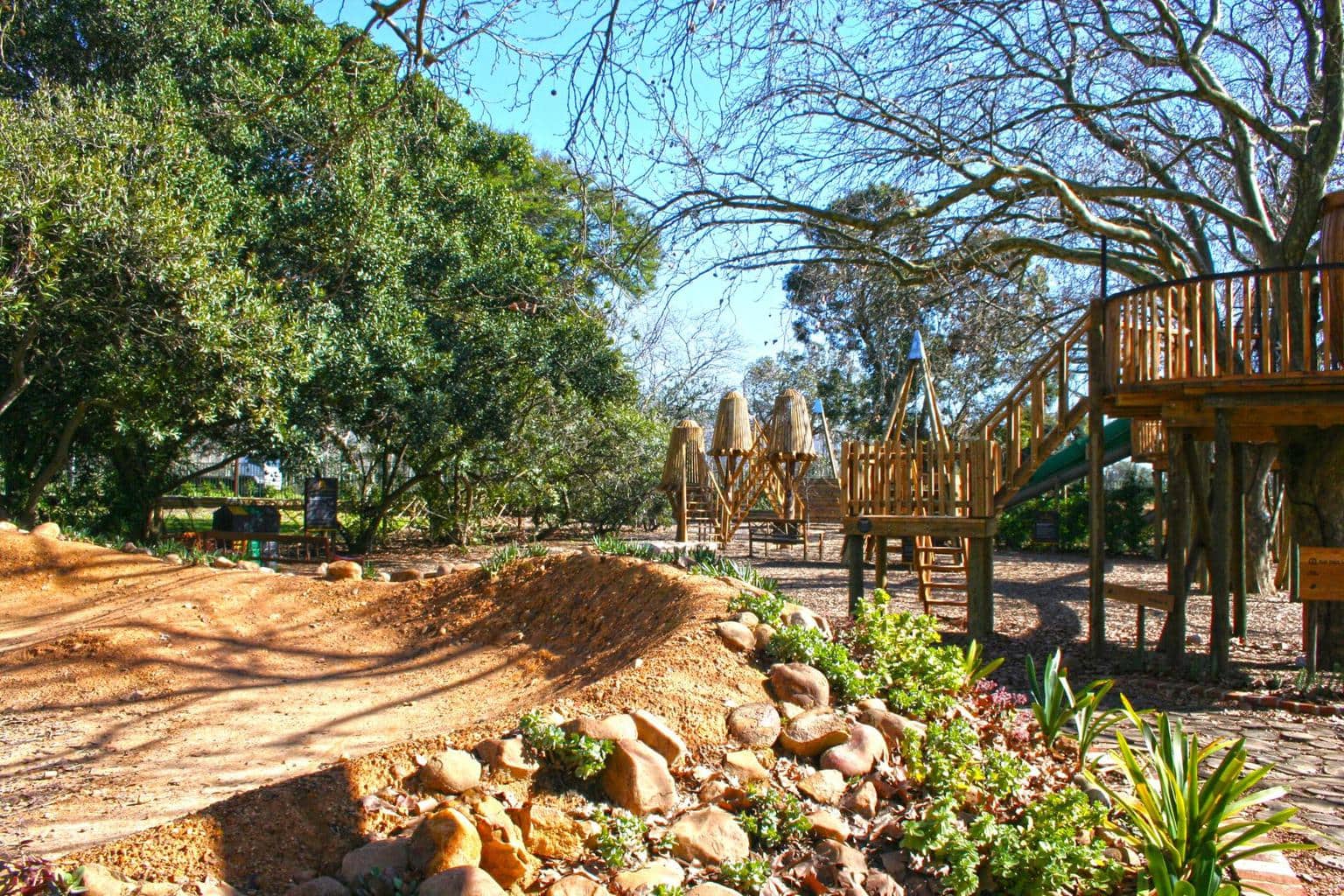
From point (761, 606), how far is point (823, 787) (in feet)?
4.85

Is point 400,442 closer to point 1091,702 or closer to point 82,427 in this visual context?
point 82,427

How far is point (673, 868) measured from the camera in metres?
3.41

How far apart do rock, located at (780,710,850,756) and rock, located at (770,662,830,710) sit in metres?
0.21

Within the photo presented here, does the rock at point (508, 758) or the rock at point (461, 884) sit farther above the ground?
the rock at point (508, 758)

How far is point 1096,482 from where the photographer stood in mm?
8664

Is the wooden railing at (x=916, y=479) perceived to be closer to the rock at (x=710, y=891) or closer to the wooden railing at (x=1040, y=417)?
the wooden railing at (x=1040, y=417)

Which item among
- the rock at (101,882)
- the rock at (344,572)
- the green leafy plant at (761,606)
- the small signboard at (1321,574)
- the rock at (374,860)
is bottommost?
the rock at (374,860)

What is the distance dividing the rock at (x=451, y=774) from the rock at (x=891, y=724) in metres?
1.89

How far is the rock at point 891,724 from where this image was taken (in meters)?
4.53

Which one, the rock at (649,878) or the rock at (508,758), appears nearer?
the rock at (649,878)

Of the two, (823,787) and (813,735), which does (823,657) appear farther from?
(823,787)

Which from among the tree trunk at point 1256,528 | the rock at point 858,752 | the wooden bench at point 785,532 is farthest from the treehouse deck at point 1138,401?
the wooden bench at point 785,532

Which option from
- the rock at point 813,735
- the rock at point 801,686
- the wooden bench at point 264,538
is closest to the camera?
the rock at point 813,735

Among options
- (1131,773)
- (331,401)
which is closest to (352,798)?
(1131,773)
